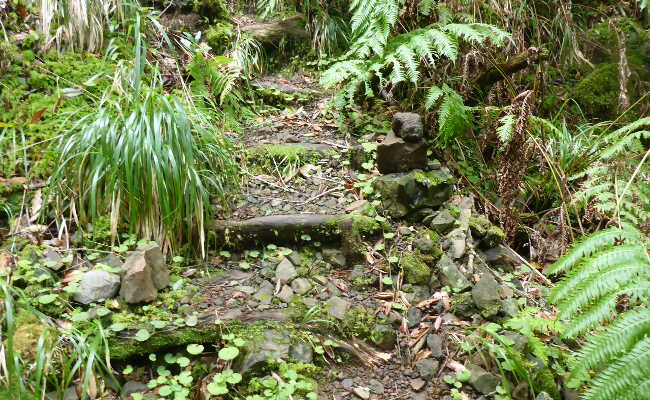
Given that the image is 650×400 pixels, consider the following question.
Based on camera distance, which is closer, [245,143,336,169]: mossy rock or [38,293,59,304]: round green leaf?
A: [38,293,59,304]: round green leaf

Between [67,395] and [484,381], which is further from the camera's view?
[484,381]

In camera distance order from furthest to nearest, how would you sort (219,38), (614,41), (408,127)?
1. (614,41)
2. (219,38)
3. (408,127)

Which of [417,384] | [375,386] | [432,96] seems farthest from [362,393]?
[432,96]

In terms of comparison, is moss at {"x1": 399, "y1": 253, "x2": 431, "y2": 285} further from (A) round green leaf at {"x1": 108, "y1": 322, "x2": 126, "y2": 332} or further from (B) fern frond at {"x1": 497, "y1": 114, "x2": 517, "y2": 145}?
(A) round green leaf at {"x1": 108, "y1": 322, "x2": 126, "y2": 332}

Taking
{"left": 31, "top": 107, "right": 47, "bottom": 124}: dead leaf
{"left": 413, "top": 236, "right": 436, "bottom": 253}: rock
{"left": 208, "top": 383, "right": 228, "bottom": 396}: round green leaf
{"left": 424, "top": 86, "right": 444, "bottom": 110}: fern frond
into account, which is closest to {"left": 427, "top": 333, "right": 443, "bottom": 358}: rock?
{"left": 413, "top": 236, "right": 436, "bottom": 253}: rock

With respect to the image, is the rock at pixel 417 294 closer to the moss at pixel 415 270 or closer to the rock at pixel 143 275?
the moss at pixel 415 270

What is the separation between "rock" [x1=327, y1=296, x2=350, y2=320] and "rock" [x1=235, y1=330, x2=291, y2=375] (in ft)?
1.02

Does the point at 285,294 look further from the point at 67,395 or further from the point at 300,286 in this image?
the point at 67,395

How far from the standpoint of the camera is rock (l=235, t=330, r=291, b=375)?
7.07 feet

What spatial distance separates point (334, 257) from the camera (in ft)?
9.63

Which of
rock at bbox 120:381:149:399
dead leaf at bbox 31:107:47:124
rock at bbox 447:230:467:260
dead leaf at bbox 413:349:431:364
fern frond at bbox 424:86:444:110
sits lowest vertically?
dead leaf at bbox 413:349:431:364

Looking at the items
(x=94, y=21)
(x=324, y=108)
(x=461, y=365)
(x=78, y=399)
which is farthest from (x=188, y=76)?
(x=461, y=365)

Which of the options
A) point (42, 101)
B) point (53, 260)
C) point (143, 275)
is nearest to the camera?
point (143, 275)

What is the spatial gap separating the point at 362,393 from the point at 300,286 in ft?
2.29
